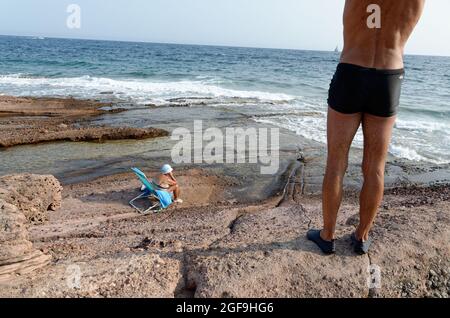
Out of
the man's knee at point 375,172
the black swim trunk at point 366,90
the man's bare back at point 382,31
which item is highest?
the man's bare back at point 382,31

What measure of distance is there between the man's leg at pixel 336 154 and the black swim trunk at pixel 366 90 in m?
0.07

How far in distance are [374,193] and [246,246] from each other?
42.2 inches

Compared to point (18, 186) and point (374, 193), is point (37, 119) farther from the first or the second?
point (374, 193)

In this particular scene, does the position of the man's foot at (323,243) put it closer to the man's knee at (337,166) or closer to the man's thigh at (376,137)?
the man's knee at (337,166)

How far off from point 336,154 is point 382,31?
2.78 feet

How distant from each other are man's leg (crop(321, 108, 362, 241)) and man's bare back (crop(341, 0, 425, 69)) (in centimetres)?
38

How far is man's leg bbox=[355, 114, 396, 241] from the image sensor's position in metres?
2.49

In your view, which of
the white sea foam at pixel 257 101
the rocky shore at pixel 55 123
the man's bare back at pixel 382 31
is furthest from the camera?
the white sea foam at pixel 257 101

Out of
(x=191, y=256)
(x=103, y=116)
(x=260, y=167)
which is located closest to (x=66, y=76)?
(x=103, y=116)

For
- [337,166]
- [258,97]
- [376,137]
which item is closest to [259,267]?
[337,166]

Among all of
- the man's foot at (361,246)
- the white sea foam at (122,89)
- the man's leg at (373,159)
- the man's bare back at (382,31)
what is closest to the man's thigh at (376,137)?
the man's leg at (373,159)

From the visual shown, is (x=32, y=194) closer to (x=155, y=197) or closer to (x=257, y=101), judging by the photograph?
(x=155, y=197)

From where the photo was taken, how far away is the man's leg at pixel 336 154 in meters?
2.51

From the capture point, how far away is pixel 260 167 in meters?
8.04
